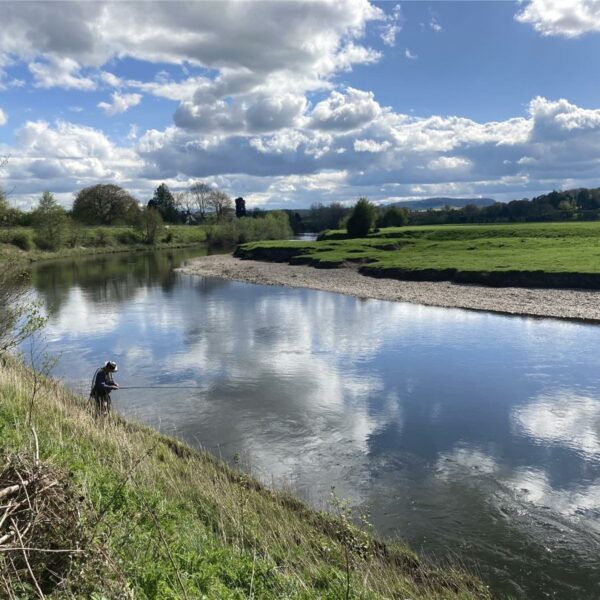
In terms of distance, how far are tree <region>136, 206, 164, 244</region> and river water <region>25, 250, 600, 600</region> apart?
8385 centimetres

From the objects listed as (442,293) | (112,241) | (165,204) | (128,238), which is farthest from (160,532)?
(165,204)

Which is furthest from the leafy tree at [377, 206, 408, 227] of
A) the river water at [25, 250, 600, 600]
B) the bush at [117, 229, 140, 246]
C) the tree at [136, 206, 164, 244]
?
the river water at [25, 250, 600, 600]

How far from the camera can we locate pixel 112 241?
109 meters

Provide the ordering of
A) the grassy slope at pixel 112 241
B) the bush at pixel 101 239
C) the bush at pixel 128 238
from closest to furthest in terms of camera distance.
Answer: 1. the grassy slope at pixel 112 241
2. the bush at pixel 101 239
3. the bush at pixel 128 238

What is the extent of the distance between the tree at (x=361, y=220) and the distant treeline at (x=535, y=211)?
53831 millimetres

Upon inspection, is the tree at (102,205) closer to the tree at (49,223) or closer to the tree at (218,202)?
the tree at (218,202)

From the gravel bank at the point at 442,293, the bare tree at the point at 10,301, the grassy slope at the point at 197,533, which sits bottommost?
the gravel bank at the point at 442,293

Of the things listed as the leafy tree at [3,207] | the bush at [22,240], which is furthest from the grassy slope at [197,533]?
the bush at [22,240]

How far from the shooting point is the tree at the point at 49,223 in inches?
3506

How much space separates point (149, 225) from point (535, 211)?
3852 inches

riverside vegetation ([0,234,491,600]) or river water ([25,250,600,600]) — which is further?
river water ([25,250,600,600])

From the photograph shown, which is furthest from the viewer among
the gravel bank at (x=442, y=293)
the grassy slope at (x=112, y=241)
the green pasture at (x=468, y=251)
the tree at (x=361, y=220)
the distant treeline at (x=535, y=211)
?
the distant treeline at (x=535, y=211)

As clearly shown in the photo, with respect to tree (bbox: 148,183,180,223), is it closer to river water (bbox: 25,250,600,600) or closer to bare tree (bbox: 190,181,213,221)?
bare tree (bbox: 190,181,213,221)

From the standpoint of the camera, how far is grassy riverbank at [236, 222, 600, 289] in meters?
40.8
